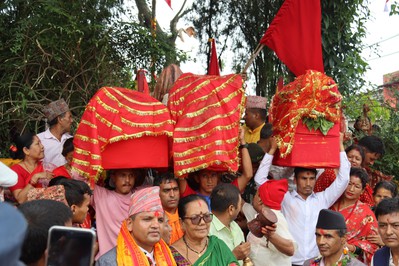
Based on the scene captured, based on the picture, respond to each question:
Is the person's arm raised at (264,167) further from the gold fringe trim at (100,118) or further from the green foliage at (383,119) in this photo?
the green foliage at (383,119)

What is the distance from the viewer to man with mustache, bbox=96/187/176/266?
3559 mm

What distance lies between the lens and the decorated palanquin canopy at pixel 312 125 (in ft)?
16.3

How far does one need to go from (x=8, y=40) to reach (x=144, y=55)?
4.87 ft

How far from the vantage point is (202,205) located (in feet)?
13.4

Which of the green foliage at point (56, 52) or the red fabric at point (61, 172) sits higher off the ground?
the green foliage at point (56, 52)

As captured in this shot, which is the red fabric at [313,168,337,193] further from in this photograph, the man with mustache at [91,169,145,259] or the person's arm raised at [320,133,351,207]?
the man with mustache at [91,169,145,259]

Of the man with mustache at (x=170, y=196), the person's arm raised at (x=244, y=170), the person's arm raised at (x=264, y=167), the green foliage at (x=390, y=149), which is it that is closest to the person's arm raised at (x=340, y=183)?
the person's arm raised at (x=264, y=167)

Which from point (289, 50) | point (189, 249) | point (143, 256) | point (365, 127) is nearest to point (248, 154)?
point (289, 50)

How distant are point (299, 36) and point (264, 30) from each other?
4550mm

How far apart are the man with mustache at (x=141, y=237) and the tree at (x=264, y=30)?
4780 mm

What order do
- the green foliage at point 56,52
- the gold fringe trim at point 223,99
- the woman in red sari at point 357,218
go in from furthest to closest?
the green foliage at point 56,52
the woman in red sari at point 357,218
the gold fringe trim at point 223,99

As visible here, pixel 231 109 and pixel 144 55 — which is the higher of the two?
pixel 144 55

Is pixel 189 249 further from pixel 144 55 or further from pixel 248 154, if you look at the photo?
pixel 144 55

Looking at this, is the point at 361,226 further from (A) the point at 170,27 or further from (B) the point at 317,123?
(A) the point at 170,27
